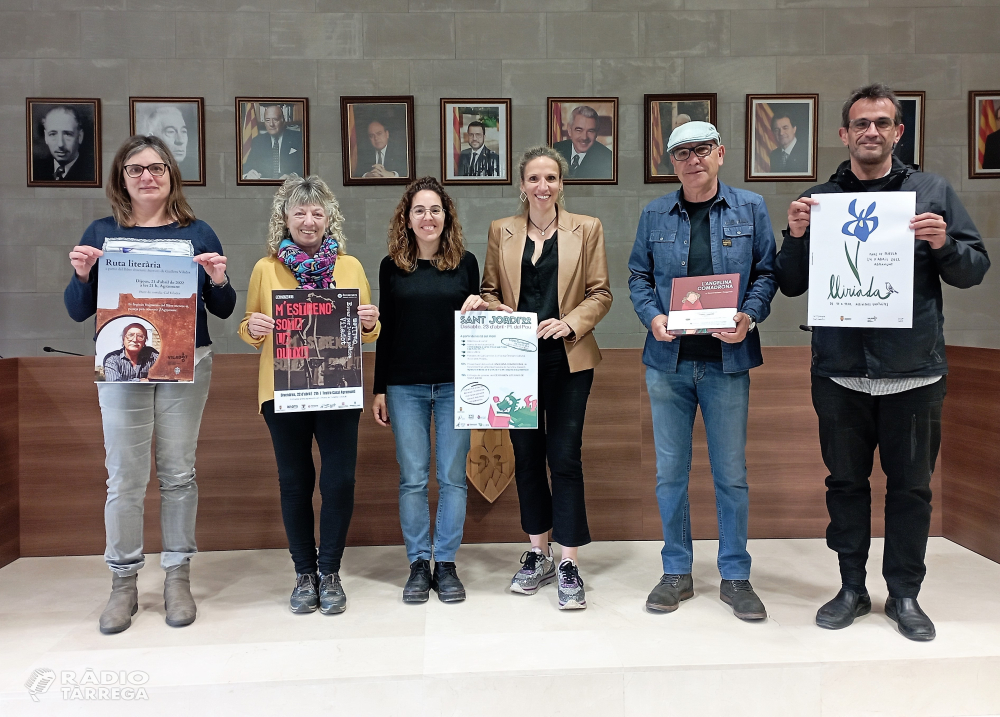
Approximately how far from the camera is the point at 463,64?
15.8ft

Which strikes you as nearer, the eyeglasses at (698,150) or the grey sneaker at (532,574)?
the eyeglasses at (698,150)

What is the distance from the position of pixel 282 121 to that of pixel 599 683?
426cm

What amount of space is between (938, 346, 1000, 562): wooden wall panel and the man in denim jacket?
1454 millimetres

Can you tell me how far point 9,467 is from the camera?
127 inches

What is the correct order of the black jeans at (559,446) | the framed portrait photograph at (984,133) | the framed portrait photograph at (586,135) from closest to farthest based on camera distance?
the black jeans at (559,446) < the framed portrait photograph at (586,135) < the framed portrait photograph at (984,133)

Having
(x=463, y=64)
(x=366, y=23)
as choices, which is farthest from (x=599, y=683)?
(x=366, y=23)

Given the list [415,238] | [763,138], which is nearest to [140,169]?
[415,238]

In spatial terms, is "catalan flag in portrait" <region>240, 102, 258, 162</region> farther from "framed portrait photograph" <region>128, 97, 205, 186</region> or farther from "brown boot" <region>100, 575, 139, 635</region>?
"brown boot" <region>100, 575, 139, 635</region>

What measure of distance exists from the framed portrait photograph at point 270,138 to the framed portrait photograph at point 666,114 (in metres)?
2.47

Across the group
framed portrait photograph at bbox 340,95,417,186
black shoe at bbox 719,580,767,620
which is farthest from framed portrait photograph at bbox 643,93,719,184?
black shoe at bbox 719,580,767,620

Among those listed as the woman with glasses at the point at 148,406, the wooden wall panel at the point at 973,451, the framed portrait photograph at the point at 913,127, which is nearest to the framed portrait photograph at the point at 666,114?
the framed portrait photograph at the point at 913,127

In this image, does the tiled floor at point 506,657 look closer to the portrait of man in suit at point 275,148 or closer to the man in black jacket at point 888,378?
the man in black jacket at point 888,378

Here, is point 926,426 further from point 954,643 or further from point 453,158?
point 453,158

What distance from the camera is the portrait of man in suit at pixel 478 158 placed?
16.0 ft
